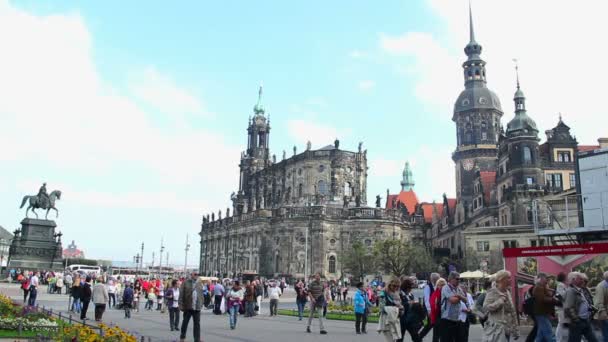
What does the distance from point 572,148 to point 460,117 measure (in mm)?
28562

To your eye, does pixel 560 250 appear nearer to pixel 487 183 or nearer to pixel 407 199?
pixel 487 183

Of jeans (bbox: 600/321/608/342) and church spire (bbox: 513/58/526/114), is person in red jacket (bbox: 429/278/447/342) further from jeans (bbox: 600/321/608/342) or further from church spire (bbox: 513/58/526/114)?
church spire (bbox: 513/58/526/114)

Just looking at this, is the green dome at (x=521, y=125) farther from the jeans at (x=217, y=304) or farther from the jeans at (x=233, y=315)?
the jeans at (x=233, y=315)

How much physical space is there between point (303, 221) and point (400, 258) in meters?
17.8

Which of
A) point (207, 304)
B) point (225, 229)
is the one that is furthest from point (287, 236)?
point (207, 304)

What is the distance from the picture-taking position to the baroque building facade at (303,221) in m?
73.7

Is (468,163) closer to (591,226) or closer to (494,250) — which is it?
(494,250)

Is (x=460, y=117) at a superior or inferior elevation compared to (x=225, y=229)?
superior

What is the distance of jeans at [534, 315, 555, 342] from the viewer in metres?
9.55

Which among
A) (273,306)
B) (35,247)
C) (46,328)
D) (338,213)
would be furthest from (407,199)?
(46,328)

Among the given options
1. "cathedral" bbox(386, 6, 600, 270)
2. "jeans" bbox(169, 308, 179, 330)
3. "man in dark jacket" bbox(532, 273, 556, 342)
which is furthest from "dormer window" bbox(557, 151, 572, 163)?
"man in dark jacket" bbox(532, 273, 556, 342)

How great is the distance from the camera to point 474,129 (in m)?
80.8

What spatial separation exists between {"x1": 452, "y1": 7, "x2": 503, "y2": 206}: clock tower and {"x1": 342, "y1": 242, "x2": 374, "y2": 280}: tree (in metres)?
21.5

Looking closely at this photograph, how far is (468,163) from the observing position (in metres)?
80.9
